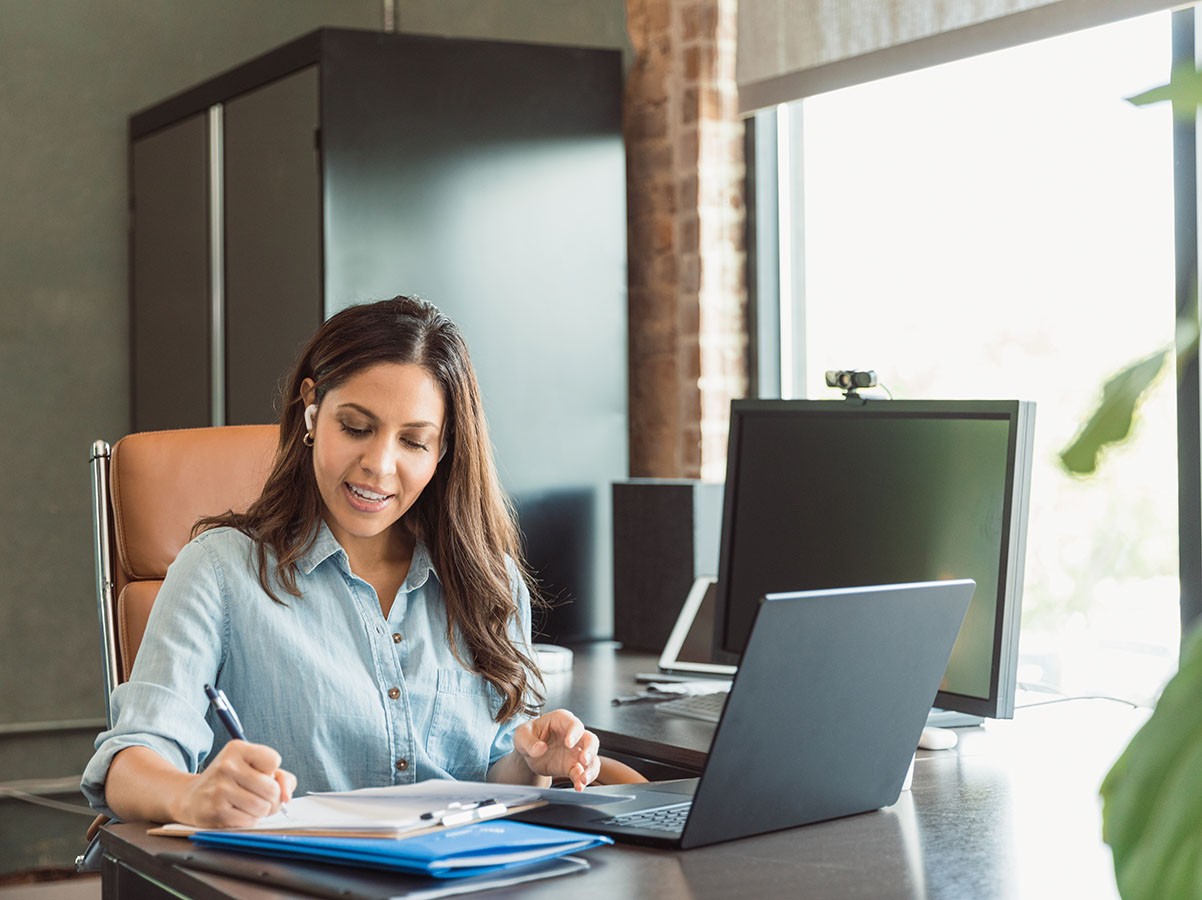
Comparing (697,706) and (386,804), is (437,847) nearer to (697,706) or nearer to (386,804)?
(386,804)

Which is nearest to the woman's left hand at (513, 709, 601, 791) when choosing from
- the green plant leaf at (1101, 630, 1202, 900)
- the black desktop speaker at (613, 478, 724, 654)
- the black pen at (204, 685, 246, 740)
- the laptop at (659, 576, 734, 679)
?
the black pen at (204, 685, 246, 740)

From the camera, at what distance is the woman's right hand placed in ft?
4.15

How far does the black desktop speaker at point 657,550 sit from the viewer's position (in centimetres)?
292

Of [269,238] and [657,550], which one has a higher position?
[269,238]

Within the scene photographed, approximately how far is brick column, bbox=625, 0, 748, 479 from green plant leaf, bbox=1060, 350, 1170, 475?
8.89ft

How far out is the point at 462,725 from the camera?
1760 mm

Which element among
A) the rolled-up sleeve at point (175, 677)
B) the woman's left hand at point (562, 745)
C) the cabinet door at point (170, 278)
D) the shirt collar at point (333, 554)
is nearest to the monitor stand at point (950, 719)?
the woman's left hand at point (562, 745)

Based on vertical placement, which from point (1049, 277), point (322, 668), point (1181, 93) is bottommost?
point (322, 668)

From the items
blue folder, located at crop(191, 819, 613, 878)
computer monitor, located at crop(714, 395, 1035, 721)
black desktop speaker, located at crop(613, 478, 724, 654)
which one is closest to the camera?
blue folder, located at crop(191, 819, 613, 878)

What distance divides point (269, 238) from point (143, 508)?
1385 millimetres

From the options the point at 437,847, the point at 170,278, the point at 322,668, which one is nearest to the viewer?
the point at 437,847

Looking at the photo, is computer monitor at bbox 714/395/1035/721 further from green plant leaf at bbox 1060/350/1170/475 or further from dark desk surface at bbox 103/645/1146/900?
green plant leaf at bbox 1060/350/1170/475

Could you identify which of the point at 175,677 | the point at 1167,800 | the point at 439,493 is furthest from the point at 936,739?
the point at 1167,800

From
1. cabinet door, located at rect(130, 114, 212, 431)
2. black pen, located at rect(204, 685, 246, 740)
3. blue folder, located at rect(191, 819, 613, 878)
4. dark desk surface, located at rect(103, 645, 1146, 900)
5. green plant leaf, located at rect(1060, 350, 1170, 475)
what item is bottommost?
dark desk surface, located at rect(103, 645, 1146, 900)
